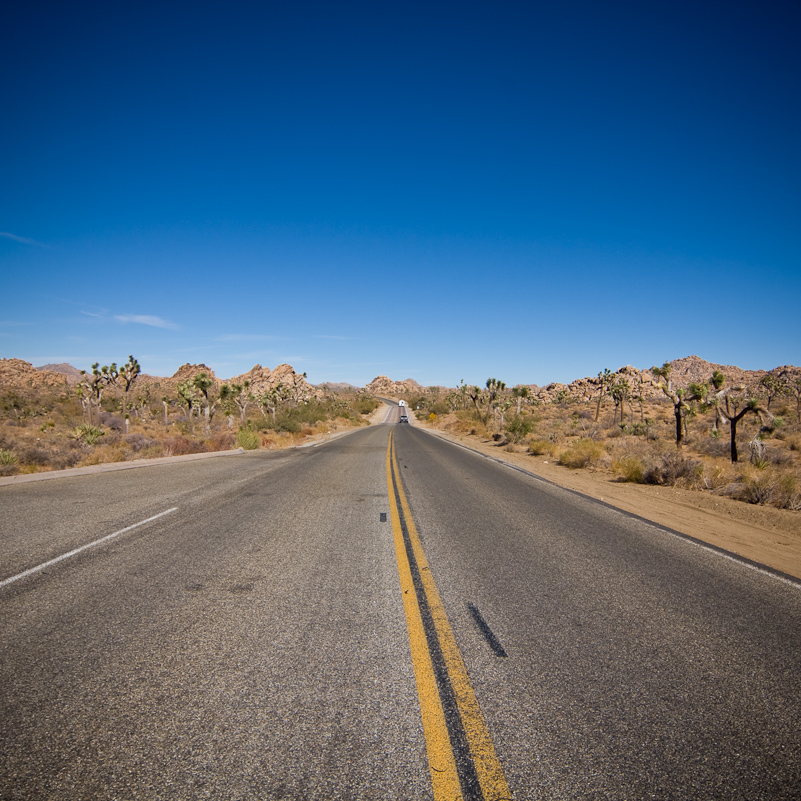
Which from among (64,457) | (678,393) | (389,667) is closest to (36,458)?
(64,457)

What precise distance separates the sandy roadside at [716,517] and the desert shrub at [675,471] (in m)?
0.43

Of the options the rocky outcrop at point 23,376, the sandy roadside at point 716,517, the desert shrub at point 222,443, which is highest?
the rocky outcrop at point 23,376

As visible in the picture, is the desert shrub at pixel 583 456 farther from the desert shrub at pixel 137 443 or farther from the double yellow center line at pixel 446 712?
the desert shrub at pixel 137 443

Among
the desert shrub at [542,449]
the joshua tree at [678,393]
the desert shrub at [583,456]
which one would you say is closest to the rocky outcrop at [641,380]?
the joshua tree at [678,393]

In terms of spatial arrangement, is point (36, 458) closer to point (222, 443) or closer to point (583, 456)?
point (222, 443)

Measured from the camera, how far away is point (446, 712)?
2.54 metres

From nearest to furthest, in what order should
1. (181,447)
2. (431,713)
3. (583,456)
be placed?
(431,713), (583,456), (181,447)

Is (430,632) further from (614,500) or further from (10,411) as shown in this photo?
(10,411)

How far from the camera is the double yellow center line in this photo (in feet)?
6.72

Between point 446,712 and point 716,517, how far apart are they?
8.40m

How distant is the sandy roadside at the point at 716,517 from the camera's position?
6.27 metres

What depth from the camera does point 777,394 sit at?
51000mm

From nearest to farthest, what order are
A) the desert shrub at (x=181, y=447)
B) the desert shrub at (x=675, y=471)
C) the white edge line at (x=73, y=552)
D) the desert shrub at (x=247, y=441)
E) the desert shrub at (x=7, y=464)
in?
the white edge line at (x=73, y=552)
the desert shrub at (x=675, y=471)
the desert shrub at (x=7, y=464)
the desert shrub at (x=181, y=447)
the desert shrub at (x=247, y=441)

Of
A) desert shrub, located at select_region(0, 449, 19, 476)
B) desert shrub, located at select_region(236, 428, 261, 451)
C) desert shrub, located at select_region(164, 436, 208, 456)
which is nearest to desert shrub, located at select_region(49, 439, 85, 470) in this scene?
desert shrub, located at select_region(0, 449, 19, 476)
